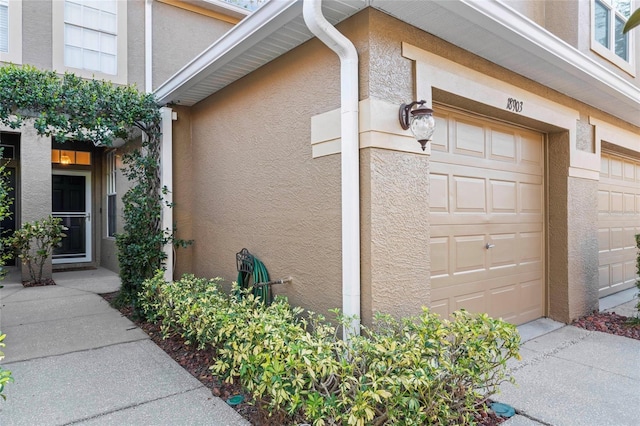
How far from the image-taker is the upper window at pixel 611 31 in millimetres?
5141

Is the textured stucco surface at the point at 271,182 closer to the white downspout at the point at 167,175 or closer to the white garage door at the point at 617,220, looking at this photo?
the white downspout at the point at 167,175

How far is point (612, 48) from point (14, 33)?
9.54m

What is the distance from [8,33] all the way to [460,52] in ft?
24.8

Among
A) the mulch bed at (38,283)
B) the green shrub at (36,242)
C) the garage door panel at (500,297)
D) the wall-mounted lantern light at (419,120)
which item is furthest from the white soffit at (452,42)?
the mulch bed at (38,283)

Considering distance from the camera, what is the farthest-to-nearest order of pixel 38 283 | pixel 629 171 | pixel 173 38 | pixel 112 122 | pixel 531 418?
pixel 173 38 < pixel 38 283 < pixel 629 171 < pixel 112 122 < pixel 531 418

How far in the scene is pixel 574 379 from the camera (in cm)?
313

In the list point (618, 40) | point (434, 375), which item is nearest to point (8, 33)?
point (434, 375)

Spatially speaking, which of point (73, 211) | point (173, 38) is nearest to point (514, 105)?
point (173, 38)

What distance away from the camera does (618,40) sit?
5.66m

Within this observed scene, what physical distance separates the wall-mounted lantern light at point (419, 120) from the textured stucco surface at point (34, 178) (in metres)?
7.20

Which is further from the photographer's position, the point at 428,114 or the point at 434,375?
the point at 428,114

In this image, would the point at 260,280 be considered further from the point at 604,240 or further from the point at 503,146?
the point at 604,240

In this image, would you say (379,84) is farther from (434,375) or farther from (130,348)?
(130,348)

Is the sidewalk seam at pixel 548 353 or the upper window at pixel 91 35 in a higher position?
the upper window at pixel 91 35
